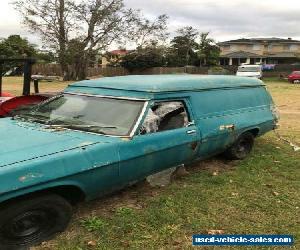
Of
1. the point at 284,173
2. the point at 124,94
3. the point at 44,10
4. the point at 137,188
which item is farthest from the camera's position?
the point at 44,10

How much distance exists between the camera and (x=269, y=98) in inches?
308

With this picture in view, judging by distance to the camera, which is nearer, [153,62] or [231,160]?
[231,160]

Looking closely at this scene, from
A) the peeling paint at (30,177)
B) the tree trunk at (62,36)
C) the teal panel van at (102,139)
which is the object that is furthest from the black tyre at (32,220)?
the tree trunk at (62,36)

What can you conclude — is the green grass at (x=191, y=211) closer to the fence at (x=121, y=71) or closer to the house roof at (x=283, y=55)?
the fence at (x=121, y=71)

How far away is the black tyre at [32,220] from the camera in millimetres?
3765

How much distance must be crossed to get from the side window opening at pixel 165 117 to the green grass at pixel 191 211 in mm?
941

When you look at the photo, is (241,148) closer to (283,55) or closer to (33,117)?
(33,117)

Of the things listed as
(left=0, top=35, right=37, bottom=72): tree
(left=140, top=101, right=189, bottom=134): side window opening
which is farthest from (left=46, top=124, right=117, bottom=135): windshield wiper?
(left=0, top=35, right=37, bottom=72): tree

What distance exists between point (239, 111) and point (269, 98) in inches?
51.9

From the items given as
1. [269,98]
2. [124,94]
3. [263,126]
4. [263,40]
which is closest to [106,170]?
[124,94]

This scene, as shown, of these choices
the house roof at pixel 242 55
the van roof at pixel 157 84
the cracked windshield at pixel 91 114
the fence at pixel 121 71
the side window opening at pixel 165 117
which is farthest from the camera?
the house roof at pixel 242 55

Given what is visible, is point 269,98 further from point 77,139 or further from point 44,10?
point 44,10

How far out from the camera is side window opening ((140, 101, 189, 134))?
5.14 meters

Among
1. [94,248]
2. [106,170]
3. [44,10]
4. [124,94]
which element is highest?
[44,10]
